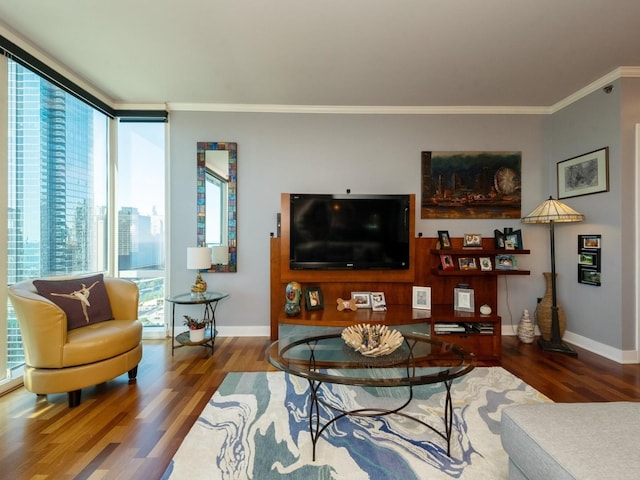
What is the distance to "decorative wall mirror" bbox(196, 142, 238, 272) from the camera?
3.43 m

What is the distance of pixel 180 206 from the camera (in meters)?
3.46

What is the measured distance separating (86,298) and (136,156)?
1.92 metres

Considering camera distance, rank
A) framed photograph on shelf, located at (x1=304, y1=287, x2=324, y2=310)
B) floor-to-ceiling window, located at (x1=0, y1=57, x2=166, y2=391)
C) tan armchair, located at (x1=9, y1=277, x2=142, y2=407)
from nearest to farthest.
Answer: tan armchair, located at (x1=9, y1=277, x2=142, y2=407)
floor-to-ceiling window, located at (x1=0, y1=57, x2=166, y2=391)
framed photograph on shelf, located at (x1=304, y1=287, x2=324, y2=310)

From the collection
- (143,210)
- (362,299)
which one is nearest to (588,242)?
(362,299)

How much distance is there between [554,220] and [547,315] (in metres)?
1.12

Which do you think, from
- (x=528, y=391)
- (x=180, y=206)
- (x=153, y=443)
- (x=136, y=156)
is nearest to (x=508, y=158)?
(x=528, y=391)

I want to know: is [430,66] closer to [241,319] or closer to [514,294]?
[514,294]

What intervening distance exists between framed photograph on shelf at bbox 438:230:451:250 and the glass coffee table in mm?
1451

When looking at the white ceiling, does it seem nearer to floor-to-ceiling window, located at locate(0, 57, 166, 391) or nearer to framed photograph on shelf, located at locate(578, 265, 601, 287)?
floor-to-ceiling window, located at locate(0, 57, 166, 391)

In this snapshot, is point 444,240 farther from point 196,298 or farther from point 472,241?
point 196,298

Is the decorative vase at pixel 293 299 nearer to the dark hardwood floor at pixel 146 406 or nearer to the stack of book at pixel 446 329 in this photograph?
the dark hardwood floor at pixel 146 406

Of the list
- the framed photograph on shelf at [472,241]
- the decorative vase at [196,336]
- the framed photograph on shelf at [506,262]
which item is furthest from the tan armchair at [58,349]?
the framed photograph on shelf at [506,262]

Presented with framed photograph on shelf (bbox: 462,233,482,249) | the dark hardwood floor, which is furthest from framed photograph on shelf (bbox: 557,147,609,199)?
the dark hardwood floor

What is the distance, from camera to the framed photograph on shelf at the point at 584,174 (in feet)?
9.45
